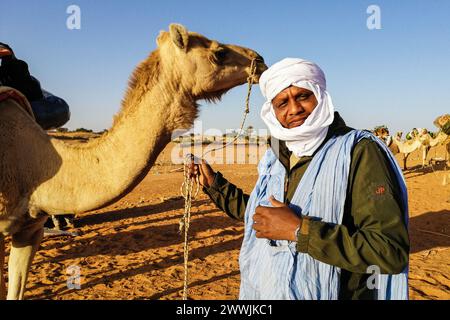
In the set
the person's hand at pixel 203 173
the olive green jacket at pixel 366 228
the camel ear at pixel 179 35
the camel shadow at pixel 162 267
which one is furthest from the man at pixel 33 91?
the olive green jacket at pixel 366 228

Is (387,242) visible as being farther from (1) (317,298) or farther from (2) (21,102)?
(2) (21,102)

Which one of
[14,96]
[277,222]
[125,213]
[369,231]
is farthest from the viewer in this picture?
[125,213]

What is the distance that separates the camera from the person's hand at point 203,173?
262 cm

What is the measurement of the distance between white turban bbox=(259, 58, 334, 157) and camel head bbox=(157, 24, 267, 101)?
3.19 ft

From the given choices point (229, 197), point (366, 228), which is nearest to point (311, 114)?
point (366, 228)

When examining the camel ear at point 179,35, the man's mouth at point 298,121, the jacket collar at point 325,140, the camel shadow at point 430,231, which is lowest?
the camel shadow at point 430,231

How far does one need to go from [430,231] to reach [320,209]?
25.3 ft

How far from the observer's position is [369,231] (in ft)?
4.95

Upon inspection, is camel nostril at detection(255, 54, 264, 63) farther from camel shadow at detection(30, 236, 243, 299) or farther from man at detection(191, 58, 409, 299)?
camel shadow at detection(30, 236, 243, 299)

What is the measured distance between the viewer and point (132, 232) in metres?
7.70

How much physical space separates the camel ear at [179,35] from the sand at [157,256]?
3.27m

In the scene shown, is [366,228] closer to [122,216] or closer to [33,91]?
[33,91]

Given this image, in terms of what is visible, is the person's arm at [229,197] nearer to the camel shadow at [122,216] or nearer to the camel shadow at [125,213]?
the camel shadow at [122,216]

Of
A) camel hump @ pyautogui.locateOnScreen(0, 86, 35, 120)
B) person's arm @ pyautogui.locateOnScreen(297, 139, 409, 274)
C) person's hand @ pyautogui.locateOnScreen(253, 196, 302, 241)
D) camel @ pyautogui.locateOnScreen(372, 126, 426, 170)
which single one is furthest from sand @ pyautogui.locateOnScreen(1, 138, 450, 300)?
camel @ pyautogui.locateOnScreen(372, 126, 426, 170)
